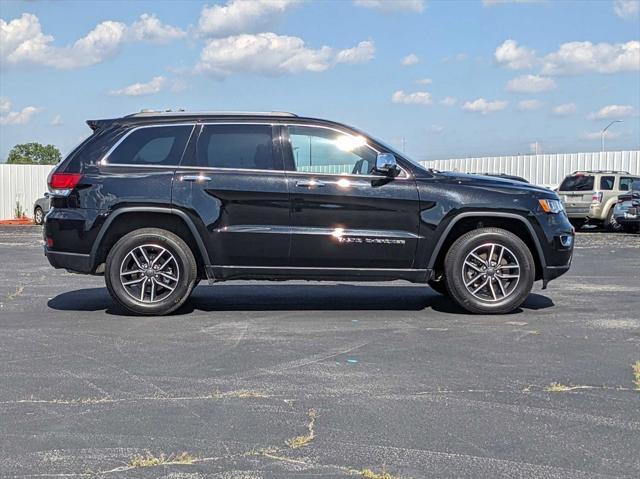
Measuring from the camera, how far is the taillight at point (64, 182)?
757cm

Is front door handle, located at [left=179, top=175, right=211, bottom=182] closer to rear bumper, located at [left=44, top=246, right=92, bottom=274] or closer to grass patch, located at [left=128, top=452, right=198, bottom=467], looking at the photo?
rear bumper, located at [left=44, top=246, right=92, bottom=274]

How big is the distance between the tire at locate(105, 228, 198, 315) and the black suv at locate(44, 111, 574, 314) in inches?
0.4

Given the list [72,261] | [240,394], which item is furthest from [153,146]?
[240,394]

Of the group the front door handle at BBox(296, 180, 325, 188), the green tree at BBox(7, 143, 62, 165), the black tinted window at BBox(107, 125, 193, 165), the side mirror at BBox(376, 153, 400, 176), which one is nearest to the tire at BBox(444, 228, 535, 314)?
the side mirror at BBox(376, 153, 400, 176)

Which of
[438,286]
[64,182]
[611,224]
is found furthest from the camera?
[611,224]

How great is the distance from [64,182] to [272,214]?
1980 millimetres

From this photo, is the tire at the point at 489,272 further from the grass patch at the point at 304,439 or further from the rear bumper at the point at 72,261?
the grass patch at the point at 304,439

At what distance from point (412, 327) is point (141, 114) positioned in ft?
10.9

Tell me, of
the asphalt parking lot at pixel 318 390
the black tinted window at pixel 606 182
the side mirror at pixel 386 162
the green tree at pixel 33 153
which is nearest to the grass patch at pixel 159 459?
the asphalt parking lot at pixel 318 390

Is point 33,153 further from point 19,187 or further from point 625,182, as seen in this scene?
point 625,182

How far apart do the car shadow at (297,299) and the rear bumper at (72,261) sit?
559 mm

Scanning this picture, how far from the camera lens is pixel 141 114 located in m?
7.88

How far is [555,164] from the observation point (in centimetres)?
3161

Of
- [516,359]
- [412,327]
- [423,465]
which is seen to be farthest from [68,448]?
[412,327]
